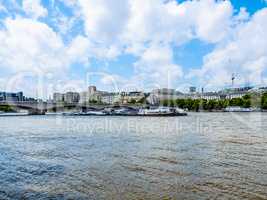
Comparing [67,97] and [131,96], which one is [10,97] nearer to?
[67,97]

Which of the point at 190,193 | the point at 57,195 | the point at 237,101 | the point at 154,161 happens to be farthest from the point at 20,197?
the point at 237,101

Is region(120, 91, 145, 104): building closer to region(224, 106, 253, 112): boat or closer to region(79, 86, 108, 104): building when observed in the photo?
region(79, 86, 108, 104): building

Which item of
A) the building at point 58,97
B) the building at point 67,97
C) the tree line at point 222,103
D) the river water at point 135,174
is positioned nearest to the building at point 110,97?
the tree line at point 222,103

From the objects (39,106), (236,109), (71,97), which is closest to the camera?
(39,106)

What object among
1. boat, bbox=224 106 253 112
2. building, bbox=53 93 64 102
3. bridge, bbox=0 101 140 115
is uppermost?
building, bbox=53 93 64 102

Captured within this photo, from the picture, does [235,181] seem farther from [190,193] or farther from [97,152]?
[97,152]

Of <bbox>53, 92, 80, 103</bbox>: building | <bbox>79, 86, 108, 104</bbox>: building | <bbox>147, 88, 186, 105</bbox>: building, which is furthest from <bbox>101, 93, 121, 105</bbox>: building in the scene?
<bbox>53, 92, 80, 103</bbox>: building

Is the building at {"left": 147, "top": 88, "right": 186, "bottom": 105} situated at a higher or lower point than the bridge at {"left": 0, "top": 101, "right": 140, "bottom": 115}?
higher

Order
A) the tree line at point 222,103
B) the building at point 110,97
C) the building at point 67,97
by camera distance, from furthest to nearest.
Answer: the building at point 110,97, the tree line at point 222,103, the building at point 67,97

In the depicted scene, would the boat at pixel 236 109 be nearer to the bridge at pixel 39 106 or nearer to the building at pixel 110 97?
the bridge at pixel 39 106

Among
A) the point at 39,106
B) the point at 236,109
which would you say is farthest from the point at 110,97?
the point at 39,106

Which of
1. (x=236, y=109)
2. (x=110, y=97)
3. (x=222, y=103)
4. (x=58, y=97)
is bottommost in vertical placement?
(x=236, y=109)

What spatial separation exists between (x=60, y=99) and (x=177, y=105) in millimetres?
48402

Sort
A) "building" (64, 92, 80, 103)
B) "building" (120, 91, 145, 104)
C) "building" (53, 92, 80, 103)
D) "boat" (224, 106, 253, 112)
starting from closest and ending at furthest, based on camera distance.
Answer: "building" (53, 92, 80, 103) → "building" (64, 92, 80, 103) → "boat" (224, 106, 253, 112) → "building" (120, 91, 145, 104)
